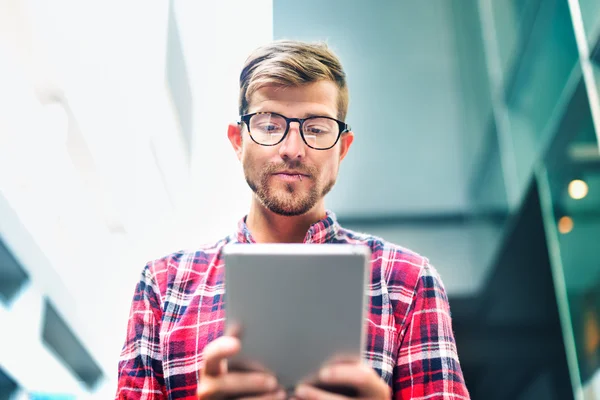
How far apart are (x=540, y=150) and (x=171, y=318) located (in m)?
2.49

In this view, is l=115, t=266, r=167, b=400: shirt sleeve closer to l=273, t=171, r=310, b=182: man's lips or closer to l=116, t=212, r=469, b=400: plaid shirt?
l=116, t=212, r=469, b=400: plaid shirt

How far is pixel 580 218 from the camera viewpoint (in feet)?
8.48

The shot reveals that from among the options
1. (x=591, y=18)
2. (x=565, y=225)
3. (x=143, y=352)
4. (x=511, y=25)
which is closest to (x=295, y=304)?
(x=143, y=352)

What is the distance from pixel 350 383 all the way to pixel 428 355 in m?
0.27

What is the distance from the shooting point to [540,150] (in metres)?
3.00

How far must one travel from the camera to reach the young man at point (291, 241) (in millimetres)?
952

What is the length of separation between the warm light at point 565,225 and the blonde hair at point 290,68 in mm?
1963

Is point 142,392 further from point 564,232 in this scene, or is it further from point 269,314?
point 564,232

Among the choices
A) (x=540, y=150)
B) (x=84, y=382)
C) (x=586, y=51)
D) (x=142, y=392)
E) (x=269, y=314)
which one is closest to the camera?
(x=269, y=314)

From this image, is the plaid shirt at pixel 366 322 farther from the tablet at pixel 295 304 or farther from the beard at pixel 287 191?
the tablet at pixel 295 304

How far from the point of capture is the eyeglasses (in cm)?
102

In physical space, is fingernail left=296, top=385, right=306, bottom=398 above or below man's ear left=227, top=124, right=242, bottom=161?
below

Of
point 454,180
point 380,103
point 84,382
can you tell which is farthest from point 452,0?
point 84,382

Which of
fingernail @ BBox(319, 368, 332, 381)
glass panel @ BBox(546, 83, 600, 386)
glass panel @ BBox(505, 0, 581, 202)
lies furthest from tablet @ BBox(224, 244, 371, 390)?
glass panel @ BBox(505, 0, 581, 202)
